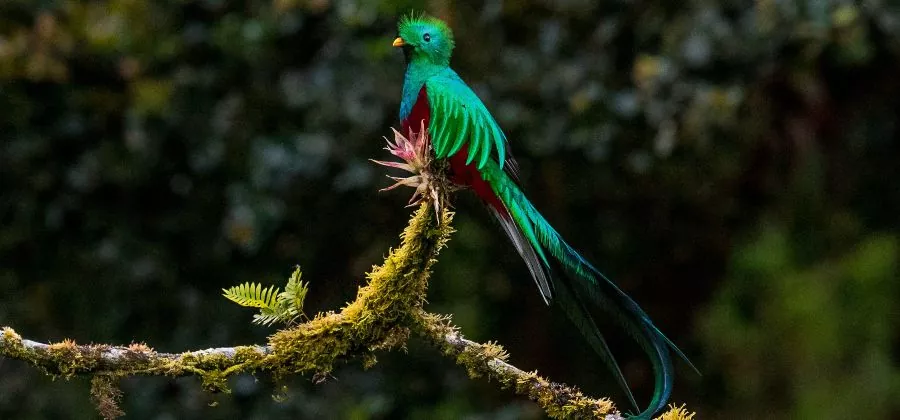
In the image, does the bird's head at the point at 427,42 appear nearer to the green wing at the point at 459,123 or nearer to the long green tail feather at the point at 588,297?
the green wing at the point at 459,123

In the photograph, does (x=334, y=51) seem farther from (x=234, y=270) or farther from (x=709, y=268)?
(x=709, y=268)

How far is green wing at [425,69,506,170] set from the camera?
246cm

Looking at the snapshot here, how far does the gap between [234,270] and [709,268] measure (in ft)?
7.55

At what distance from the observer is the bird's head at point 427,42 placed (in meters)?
2.78

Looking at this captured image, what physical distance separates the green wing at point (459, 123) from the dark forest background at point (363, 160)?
0.98 m

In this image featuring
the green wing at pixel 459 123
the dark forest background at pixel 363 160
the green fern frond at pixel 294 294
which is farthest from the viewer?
the dark forest background at pixel 363 160

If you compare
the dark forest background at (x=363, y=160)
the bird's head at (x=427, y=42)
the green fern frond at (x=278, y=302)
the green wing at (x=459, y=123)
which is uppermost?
the dark forest background at (x=363, y=160)

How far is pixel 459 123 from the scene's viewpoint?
2.53m

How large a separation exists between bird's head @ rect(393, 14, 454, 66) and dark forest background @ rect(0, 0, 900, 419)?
2.79 feet

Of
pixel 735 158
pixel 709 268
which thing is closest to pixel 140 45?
pixel 735 158

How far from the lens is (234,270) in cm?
399

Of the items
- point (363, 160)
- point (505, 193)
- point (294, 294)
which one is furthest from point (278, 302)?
point (363, 160)

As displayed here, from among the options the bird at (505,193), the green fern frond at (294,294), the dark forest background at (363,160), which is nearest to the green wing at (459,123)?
the bird at (505,193)

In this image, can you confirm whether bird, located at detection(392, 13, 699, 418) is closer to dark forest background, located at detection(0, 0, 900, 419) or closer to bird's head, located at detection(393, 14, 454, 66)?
bird's head, located at detection(393, 14, 454, 66)
